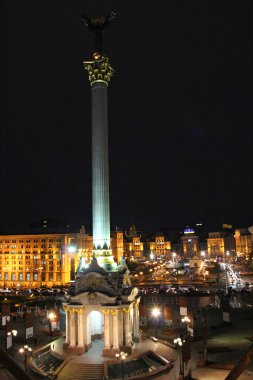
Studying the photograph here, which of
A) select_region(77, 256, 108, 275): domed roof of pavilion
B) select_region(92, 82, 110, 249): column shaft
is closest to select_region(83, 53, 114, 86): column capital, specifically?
select_region(92, 82, 110, 249): column shaft

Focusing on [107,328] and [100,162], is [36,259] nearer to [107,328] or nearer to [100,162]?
[100,162]

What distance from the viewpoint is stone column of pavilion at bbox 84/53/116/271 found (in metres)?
39.6

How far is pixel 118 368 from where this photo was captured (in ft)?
99.6

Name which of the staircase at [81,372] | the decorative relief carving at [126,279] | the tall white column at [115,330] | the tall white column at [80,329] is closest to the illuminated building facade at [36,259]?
the decorative relief carving at [126,279]

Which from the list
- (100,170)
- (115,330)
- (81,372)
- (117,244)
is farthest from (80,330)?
(117,244)

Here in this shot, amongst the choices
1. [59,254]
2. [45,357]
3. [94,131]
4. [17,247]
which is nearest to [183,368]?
[45,357]

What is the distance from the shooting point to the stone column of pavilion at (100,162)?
1558 inches

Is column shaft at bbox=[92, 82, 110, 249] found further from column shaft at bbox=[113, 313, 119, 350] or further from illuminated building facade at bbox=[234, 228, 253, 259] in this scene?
illuminated building facade at bbox=[234, 228, 253, 259]

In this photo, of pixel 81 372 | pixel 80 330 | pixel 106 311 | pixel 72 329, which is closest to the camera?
pixel 81 372

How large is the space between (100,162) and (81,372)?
2098cm

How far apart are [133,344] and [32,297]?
45507 mm

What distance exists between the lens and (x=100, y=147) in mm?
41312

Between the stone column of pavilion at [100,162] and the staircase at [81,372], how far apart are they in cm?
1040

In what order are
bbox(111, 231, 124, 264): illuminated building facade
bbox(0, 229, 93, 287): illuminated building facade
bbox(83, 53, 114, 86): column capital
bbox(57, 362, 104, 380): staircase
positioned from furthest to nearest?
1. bbox(111, 231, 124, 264): illuminated building facade
2. bbox(0, 229, 93, 287): illuminated building facade
3. bbox(83, 53, 114, 86): column capital
4. bbox(57, 362, 104, 380): staircase
